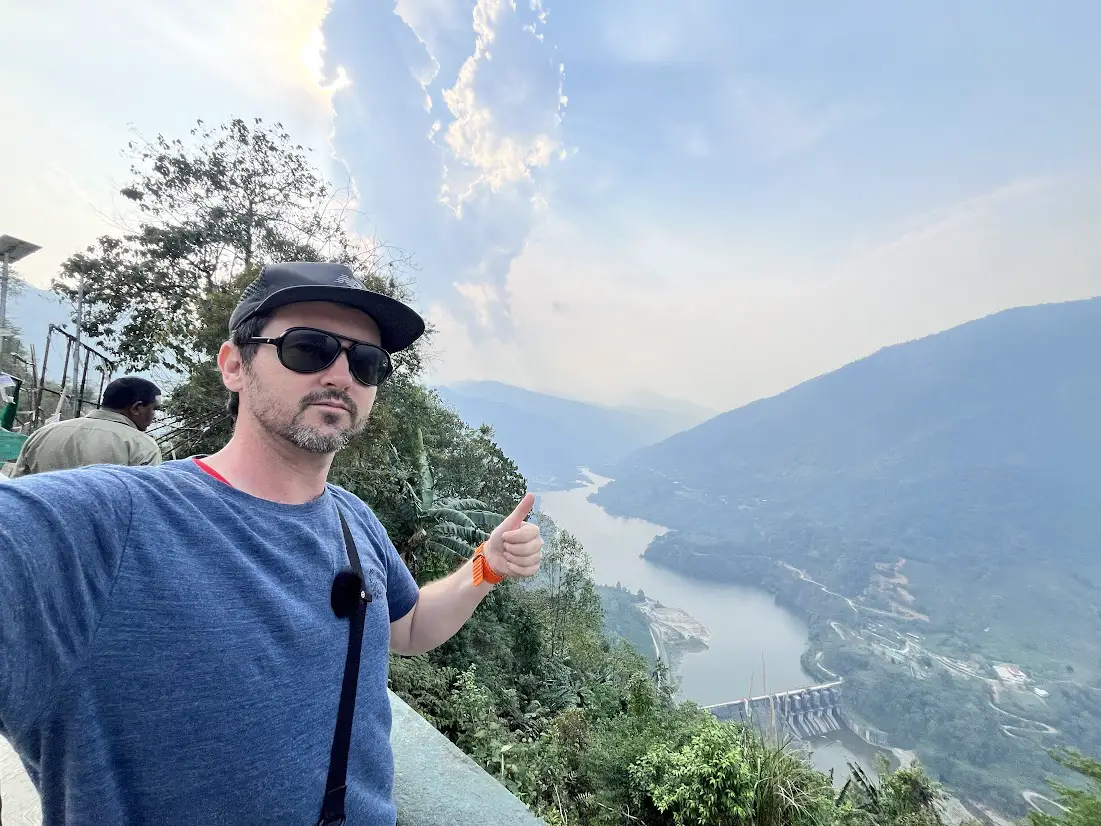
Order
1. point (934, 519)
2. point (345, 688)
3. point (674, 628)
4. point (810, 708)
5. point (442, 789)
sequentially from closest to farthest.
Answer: point (345, 688) → point (442, 789) → point (810, 708) → point (674, 628) → point (934, 519)

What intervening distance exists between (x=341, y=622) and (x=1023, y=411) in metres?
200

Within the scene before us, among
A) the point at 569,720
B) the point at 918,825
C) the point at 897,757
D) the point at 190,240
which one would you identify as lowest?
the point at 897,757

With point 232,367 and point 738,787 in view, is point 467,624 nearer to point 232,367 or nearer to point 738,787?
point 738,787

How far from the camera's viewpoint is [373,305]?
3.91 feet

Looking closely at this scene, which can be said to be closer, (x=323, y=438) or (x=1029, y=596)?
(x=323, y=438)

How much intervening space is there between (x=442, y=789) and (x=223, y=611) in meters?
1.13

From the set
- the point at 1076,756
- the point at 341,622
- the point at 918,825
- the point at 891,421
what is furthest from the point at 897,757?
the point at 891,421

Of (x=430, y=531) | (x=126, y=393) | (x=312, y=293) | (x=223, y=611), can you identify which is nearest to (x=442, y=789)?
(x=223, y=611)

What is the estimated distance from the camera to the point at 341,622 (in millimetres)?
964

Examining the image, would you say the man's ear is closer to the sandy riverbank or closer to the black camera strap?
the black camera strap

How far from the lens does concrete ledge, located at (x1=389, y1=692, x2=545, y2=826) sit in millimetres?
1422

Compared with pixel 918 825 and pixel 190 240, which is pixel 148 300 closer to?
pixel 190 240

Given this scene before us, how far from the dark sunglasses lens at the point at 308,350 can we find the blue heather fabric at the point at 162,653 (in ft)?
1.02

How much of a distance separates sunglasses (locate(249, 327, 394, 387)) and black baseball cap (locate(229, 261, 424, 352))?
0.07m
